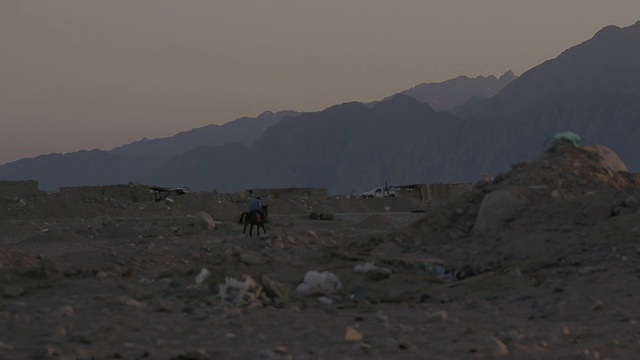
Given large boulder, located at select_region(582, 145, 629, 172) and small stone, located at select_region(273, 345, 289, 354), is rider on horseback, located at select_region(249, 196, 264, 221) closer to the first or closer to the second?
large boulder, located at select_region(582, 145, 629, 172)

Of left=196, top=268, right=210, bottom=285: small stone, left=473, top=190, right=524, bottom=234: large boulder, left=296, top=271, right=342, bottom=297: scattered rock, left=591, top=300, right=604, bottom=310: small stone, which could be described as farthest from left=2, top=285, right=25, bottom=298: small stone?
left=473, top=190, right=524, bottom=234: large boulder

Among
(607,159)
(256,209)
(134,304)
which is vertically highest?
(607,159)

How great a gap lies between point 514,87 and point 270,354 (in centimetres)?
10083

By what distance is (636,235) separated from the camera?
993 centimetres

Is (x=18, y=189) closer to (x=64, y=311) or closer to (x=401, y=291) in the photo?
(x=401, y=291)

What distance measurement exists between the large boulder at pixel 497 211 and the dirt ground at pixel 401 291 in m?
0.02

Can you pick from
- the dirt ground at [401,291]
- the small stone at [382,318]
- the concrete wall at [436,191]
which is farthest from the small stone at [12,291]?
the concrete wall at [436,191]

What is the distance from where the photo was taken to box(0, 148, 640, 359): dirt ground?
549 cm

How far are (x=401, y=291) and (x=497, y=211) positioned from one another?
125 inches

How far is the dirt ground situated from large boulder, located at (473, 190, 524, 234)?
2 cm

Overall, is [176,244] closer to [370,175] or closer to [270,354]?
[270,354]

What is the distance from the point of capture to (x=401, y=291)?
8.84 m

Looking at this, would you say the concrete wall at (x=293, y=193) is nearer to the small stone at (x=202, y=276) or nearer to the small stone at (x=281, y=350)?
the small stone at (x=202, y=276)

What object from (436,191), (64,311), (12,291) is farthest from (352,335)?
(436,191)
